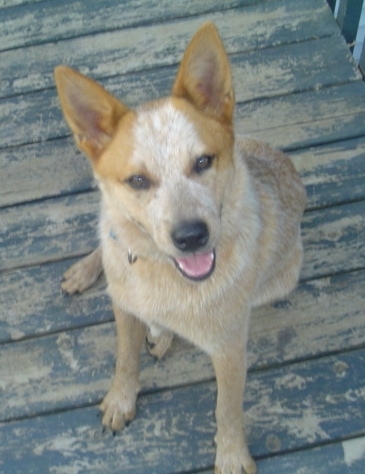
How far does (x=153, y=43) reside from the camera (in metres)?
3.49

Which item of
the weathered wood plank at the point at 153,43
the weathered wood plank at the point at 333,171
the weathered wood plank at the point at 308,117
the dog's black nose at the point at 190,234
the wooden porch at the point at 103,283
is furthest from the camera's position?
the weathered wood plank at the point at 153,43

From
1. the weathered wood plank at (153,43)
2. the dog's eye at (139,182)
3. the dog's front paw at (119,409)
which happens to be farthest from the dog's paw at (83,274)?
the weathered wood plank at (153,43)

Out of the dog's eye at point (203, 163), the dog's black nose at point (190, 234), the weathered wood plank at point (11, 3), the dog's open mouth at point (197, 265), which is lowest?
the dog's open mouth at point (197, 265)

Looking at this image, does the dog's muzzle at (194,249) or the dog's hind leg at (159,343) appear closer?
the dog's muzzle at (194,249)

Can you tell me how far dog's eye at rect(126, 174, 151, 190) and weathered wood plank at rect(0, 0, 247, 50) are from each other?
2.17 meters

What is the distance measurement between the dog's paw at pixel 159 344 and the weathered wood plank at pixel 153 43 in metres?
Result: 1.78

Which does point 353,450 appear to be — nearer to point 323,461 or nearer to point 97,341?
point 323,461

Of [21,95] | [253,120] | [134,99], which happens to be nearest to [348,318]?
[253,120]

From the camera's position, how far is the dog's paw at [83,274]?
2629 millimetres

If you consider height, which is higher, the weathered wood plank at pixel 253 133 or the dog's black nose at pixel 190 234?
the dog's black nose at pixel 190 234

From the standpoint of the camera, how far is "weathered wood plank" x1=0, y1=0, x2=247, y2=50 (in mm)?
3586

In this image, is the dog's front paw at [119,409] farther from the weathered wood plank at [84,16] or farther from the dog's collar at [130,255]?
the weathered wood plank at [84,16]

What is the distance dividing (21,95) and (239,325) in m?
2.17

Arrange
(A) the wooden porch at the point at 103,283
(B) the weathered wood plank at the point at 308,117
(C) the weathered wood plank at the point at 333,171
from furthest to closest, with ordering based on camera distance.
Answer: (B) the weathered wood plank at the point at 308,117 → (C) the weathered wood plank at the point at 333,171 → (A) the wooden porch at the point at 103,283
